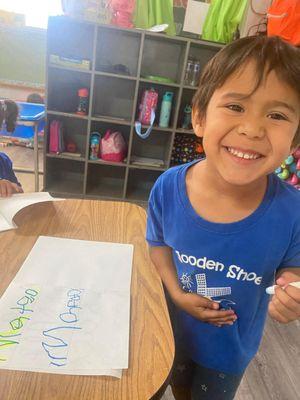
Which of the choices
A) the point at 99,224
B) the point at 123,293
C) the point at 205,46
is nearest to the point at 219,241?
the point at 123,293

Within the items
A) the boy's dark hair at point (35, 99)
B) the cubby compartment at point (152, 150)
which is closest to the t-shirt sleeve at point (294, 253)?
the cubby compartment at point (152, 150)

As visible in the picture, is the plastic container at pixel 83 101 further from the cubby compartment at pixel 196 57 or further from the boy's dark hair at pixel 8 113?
the boy's dark hair at pixel 8 113

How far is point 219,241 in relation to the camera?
2.06 feet

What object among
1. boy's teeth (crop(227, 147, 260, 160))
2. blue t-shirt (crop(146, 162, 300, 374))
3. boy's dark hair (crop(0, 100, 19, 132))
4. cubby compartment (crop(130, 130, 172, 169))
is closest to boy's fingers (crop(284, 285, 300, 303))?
blue t-shirt (crop(146, 162, 300, 374))

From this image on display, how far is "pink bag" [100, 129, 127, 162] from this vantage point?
2.72 m

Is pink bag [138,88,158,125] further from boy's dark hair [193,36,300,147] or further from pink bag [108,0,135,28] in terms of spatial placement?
boy's dark hair [193,36,300,147]

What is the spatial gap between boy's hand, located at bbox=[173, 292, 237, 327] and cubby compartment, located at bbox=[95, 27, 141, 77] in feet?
7.34

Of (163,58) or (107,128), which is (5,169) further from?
(163,58)

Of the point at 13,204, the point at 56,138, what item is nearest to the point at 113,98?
the point at 56,138

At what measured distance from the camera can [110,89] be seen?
275cm

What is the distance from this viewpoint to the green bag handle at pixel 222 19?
2.33 m

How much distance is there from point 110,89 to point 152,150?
2.18 feet

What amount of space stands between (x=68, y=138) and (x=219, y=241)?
8.25ft

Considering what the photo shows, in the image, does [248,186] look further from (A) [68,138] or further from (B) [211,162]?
(A) [68,138]
